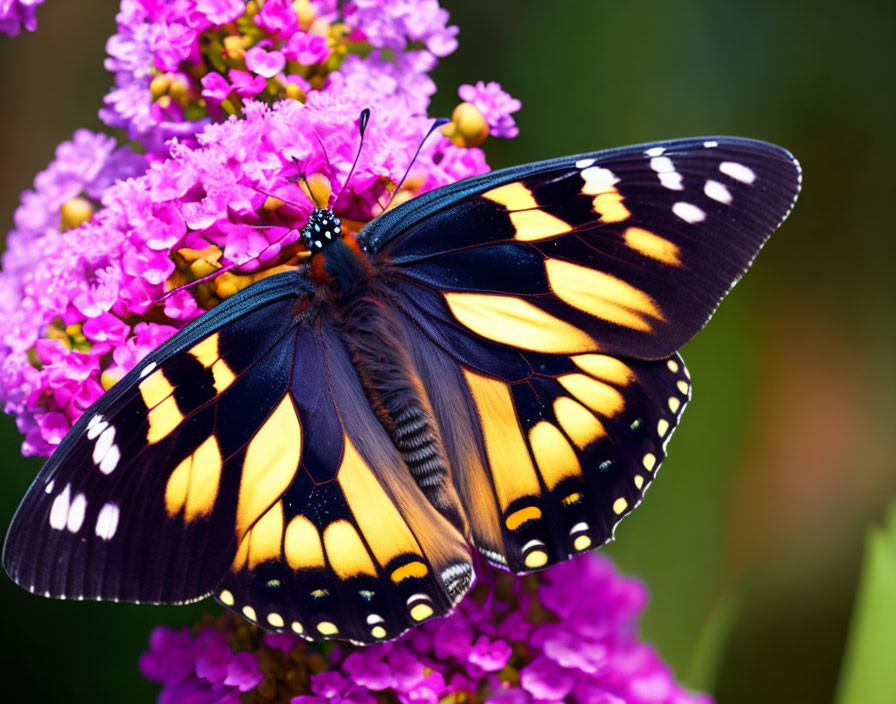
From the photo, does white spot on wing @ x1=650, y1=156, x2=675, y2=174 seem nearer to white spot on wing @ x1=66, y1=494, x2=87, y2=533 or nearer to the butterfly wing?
the butterfly wing

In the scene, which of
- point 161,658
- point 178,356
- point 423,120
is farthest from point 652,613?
point 178,356

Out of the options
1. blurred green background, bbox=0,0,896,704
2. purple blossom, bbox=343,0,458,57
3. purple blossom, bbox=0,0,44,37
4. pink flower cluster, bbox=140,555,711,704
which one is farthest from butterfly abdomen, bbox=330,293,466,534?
blurred green background, bbox=0,0,896,704

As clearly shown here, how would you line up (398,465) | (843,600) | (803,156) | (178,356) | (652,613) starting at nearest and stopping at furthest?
(178,356) → (398,465) → (652,613) → (843,600) → (803,156)

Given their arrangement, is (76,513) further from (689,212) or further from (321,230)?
(689,212)

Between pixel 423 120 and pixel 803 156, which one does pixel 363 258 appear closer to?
pixel 423 120

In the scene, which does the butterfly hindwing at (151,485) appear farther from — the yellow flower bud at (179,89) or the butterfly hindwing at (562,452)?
the yellow flower bud at (179,89)

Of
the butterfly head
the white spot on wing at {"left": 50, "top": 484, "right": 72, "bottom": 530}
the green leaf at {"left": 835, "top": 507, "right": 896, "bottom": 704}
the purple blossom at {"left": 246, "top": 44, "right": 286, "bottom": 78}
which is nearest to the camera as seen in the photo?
the white spot on wing at {"left": 50, "top": 484, "right": 72, "bottom": 530}
